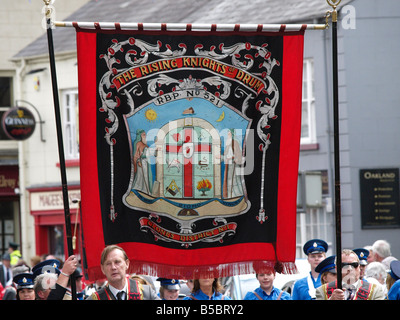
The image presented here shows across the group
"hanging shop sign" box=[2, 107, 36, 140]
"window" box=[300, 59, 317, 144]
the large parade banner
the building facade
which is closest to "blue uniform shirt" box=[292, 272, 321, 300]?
the large parade banner

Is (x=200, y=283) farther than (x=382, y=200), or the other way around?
(x=382, y=200)

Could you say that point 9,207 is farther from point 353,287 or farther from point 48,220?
point 353,287

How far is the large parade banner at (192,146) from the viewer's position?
717 centimetres

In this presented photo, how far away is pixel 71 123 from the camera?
2570cm

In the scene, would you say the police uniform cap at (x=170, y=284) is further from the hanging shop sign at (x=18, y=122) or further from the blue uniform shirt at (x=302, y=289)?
the hanging shop sign at (x=18, y=122)

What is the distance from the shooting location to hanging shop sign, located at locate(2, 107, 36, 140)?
25297 millimetres

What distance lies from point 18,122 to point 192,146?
18789 millimetres

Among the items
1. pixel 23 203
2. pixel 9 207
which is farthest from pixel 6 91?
pixel 9 207

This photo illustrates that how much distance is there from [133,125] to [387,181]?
13955 millimetres

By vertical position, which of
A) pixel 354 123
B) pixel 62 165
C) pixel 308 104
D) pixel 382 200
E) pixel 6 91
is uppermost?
pixel 6 91

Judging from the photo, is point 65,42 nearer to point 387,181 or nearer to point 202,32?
point 387,181

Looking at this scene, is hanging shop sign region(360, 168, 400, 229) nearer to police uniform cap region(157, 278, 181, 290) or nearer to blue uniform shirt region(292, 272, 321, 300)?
blue uniform shirt region(292, 272, 321, 300)

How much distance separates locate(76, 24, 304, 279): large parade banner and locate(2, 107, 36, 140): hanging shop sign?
1859 cm

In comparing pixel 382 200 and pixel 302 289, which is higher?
pixel 382 200
